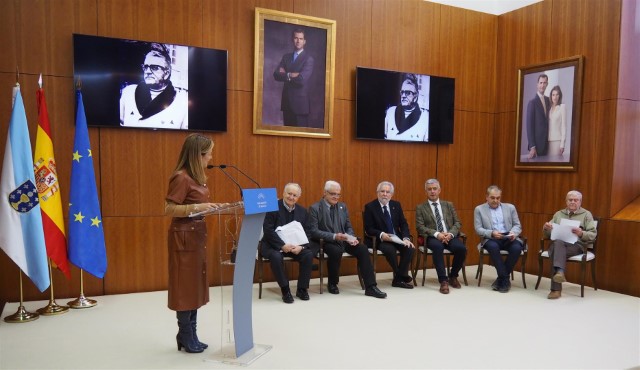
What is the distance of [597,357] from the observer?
3408mm

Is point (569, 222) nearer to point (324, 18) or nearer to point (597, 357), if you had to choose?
point (597, 357)

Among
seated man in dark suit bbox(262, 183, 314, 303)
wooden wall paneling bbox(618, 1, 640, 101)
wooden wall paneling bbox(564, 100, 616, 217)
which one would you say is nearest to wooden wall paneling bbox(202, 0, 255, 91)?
seated man in dark suit bbox(262, 183, 314, 303)

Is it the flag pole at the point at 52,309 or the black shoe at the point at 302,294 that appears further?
the black shoe at the point at 302,294

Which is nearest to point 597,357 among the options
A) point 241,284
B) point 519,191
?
point 241,284

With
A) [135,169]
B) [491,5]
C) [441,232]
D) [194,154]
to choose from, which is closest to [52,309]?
[135,169]

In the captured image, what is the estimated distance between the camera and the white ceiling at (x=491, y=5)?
6.69 metres

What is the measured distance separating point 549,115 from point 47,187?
5.57m

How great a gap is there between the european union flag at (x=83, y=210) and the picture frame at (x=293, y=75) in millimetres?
1754

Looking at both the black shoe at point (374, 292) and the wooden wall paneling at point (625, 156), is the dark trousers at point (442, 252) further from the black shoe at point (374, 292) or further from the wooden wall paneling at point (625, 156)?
the wooden wall paneling at point (625, 156)

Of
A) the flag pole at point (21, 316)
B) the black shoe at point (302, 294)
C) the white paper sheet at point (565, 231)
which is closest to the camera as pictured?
the flag pole at point (21, 316)

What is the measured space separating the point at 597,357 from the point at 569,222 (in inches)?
84.1

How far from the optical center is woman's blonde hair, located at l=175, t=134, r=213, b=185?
3084 millimetres

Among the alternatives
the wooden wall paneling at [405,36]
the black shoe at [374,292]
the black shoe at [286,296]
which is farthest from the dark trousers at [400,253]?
the wooden wall paneling at [405,36]

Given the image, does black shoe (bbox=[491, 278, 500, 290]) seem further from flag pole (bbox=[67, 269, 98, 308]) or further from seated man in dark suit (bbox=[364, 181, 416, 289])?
flag pole (bbox=[67, 269, 98, 308])
